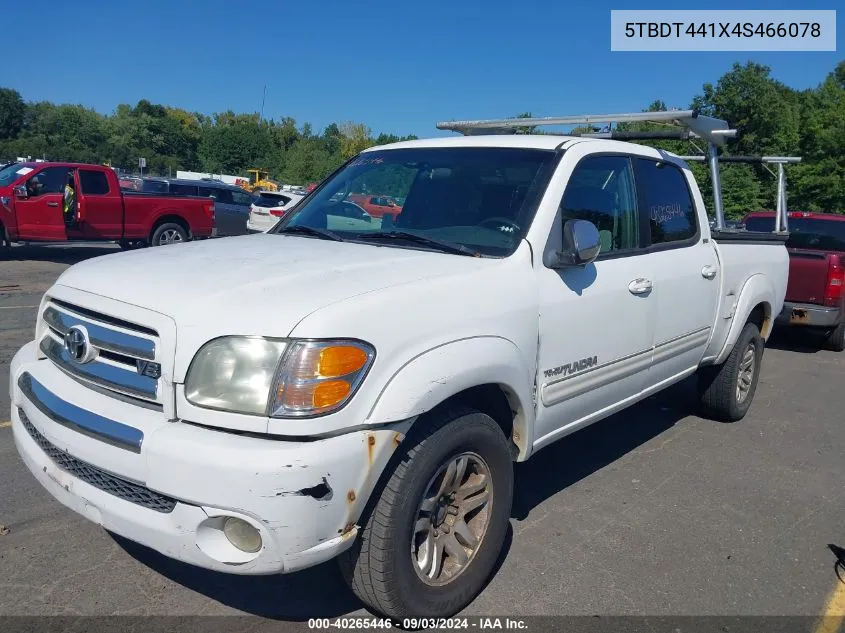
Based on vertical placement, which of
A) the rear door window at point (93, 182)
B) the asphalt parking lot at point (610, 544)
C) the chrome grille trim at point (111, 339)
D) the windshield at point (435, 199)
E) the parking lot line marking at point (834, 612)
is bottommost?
the parking lot line marking at point (834, 612)

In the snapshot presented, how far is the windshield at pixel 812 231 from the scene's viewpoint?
9359 millimetres

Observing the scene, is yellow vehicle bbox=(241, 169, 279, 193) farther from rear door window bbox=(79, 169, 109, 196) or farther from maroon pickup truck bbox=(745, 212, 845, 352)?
maroon pickup truck bbox=(745, 212, 845, 352)

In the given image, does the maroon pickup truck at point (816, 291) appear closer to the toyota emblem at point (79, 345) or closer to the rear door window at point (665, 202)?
the rear door window at point (665, 202)

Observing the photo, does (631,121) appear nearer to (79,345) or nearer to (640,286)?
(640,286)

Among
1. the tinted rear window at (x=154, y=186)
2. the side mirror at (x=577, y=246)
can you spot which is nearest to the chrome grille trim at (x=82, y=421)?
the side mirror at (x=577, y=246)

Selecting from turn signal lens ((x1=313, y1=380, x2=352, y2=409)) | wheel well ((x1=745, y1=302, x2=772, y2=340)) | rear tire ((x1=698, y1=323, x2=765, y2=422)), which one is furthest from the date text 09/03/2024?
wheel well ((x1=745, y1=302, x2=772, y2=340))

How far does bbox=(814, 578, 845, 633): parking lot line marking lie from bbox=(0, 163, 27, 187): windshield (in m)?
14.8

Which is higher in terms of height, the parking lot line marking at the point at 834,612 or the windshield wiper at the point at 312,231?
the windshield wiper at the point at 312,231

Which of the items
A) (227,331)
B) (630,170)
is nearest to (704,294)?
(630,170)

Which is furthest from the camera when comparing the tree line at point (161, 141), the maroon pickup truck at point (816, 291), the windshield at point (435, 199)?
the tree line at point (161, 141)

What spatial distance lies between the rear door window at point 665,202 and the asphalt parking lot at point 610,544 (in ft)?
4.98

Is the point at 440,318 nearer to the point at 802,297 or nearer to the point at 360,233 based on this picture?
the point at 360,233

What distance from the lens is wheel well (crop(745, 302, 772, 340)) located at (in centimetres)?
578

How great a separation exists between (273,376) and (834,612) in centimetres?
266
